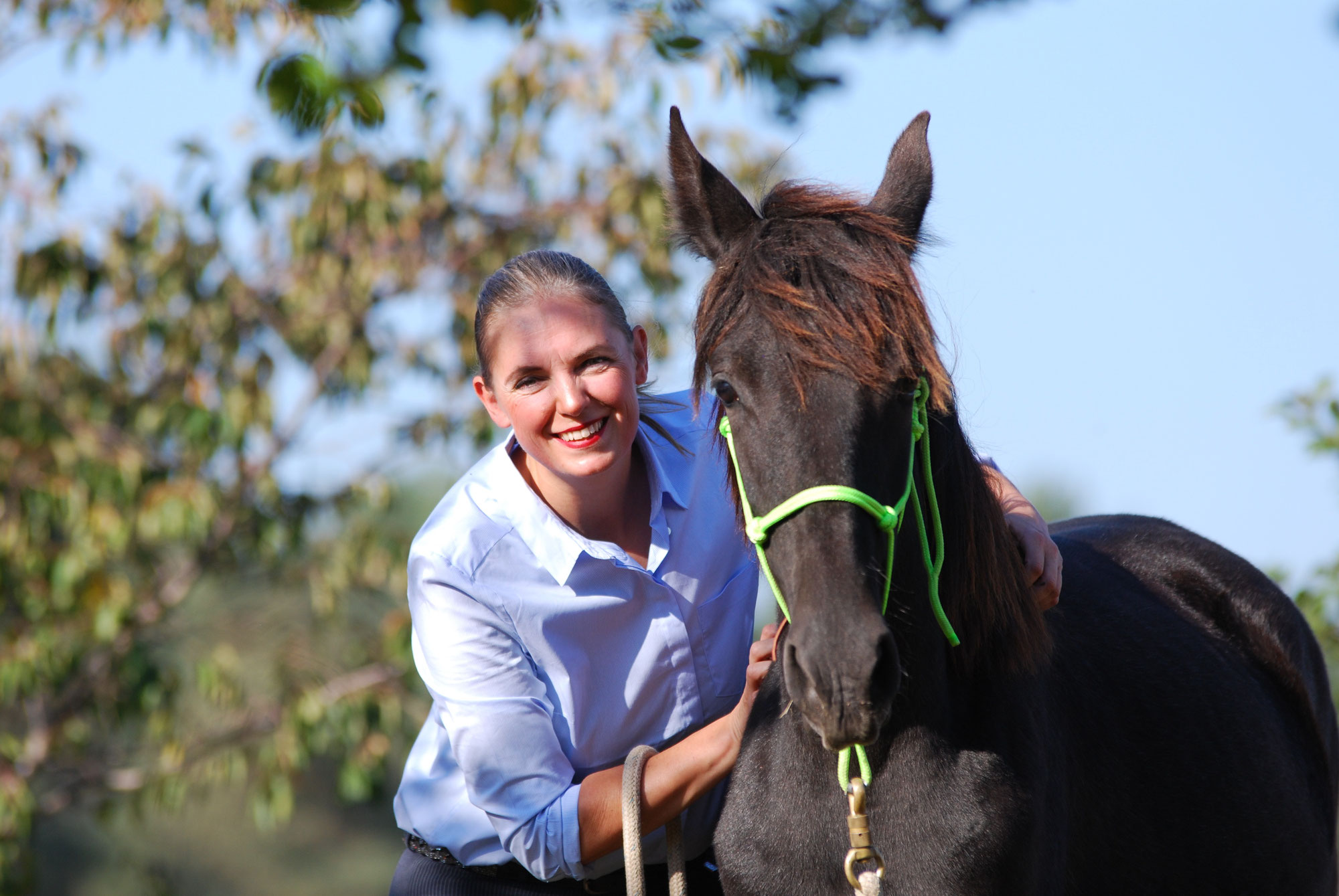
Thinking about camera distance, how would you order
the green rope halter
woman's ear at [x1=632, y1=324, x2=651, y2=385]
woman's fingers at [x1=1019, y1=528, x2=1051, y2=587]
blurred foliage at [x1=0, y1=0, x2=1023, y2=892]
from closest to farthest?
the green rope halter, woman's fingers at [x1=1019, y1=528, x2=1051, y2=587], woman's ear at [x1=632, y1=324, x2=651, y2=385], blurred foliage at [x1=0, y1=0, x2=1023, y2=892]

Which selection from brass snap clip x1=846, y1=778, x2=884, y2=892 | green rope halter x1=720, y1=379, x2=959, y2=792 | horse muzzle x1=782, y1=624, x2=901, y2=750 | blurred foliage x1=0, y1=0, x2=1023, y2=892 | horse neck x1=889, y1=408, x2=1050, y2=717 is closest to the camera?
horse muzzle x1=782, y1=624, x2=901, y2=750

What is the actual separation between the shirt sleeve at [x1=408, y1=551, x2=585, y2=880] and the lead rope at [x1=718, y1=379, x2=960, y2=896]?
0.76 meters

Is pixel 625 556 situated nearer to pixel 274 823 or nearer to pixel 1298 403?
pixel 1298 403

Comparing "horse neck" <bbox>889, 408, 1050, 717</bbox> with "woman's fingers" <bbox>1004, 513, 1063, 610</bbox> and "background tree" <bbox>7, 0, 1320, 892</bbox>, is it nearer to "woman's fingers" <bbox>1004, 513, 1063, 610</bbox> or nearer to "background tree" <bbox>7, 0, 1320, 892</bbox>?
"woman's fingers" <bbox>1004, 513, 1063, 610</bbox>

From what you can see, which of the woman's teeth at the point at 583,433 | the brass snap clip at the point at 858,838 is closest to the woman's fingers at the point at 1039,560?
the brass snap clip at the point at 858,838

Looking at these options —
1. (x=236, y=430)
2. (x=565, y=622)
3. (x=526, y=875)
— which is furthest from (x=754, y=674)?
(x=236, y=430)

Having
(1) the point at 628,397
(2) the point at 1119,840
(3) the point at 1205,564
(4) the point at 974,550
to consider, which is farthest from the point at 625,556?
(3) the point at 1205,564

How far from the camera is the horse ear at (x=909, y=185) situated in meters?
2.44

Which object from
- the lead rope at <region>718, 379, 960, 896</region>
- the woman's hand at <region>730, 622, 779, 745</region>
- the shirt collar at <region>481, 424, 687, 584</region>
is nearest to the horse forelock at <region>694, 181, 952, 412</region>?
the lead rope at <region>718, 379, 960, 896</region>

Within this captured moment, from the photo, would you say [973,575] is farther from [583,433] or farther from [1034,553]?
[583,433]

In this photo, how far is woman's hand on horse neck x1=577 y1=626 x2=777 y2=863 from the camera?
2654 mm

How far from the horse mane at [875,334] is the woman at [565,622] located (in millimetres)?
346

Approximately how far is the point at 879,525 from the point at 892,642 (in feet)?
0.82

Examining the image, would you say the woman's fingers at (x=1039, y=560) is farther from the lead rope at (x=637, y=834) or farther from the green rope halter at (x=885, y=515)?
the lead rope at (x=637, y=834)
